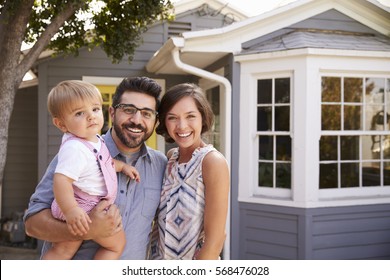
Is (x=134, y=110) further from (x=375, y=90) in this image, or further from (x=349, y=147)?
(x=375, y=90)

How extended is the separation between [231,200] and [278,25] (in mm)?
1929

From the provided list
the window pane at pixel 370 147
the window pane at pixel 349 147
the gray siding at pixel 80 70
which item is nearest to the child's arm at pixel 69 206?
the window pane at pixel 349 147

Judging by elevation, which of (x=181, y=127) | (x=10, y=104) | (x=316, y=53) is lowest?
(x=181, y=127)

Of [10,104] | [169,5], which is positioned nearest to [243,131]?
[169,5]

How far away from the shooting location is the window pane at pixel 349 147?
429 centimetres

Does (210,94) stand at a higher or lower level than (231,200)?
higher

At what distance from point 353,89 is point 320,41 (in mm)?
606

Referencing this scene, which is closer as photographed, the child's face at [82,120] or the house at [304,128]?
the child's face at [82,120]

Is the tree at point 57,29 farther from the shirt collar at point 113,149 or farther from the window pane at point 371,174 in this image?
the window pane at point 371,174

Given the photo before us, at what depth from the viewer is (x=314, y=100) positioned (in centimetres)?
409

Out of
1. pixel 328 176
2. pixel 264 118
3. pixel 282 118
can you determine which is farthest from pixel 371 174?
pixel 264 118

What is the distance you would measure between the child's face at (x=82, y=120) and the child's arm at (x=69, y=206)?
198mm

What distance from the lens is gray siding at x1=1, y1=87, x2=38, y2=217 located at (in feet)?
21.0

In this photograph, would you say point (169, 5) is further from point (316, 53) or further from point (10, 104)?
point (10, 104)
